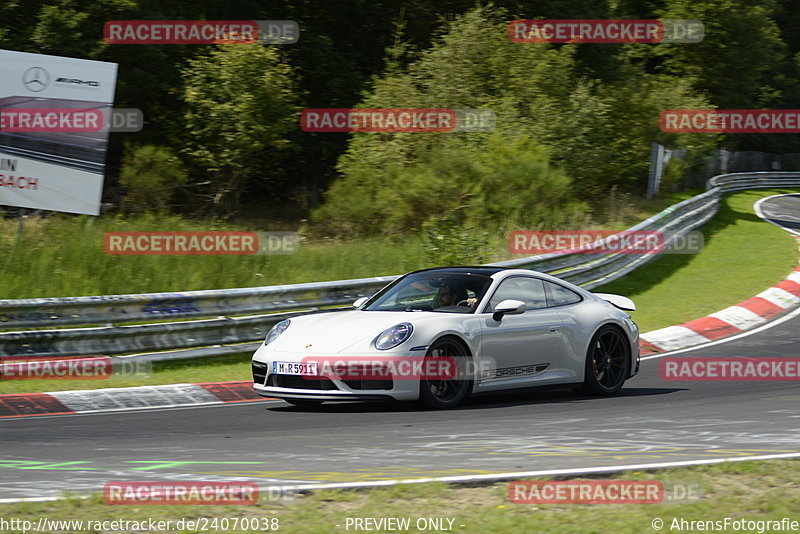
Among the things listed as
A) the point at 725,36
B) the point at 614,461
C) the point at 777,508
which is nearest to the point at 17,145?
the point at 614,461

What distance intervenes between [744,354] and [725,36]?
4497 cm

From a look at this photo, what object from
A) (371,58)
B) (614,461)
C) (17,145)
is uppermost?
(371,58)

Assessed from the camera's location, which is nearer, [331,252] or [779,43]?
[331,252]

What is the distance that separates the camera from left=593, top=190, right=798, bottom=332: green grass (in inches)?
635

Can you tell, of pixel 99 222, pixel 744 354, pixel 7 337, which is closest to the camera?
pixel 7 337

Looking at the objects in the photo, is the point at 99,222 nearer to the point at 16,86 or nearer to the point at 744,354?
→ the point at 16,86

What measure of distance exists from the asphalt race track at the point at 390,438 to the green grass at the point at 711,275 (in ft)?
18.7

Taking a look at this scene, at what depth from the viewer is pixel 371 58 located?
3959 centimetres

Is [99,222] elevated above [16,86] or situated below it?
below

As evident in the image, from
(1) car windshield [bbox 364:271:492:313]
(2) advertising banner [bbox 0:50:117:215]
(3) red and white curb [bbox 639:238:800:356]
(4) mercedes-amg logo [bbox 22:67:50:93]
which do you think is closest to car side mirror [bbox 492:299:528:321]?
(1) car windshield [bbox 364:271:492:313]

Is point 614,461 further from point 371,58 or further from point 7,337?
point 371,58

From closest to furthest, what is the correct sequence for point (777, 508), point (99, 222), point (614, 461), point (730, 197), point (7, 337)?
point (777, 508) < point (614, 461) < point (7, 337) < point (99, 222) < point (730, 197)

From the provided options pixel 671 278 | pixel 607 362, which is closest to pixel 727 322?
pixel 671 278

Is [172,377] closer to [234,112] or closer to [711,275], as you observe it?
[711,275]
